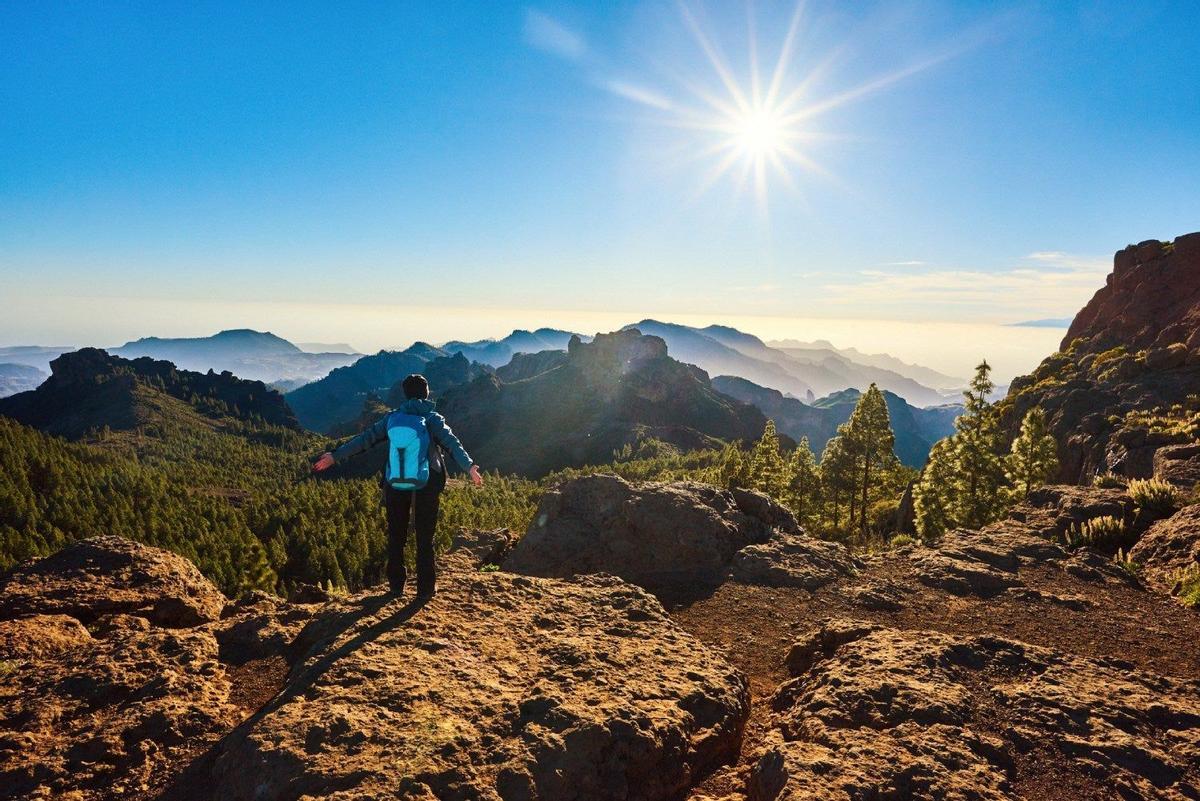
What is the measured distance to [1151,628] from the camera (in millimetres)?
9203

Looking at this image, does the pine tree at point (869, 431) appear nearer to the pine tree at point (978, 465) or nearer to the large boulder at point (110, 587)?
the pine tree at point (978, 465)

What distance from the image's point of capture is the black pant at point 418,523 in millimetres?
8320

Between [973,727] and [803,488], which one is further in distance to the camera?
[803,488]

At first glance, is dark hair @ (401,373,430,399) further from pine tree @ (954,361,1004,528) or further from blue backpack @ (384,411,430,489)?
pine tree @ (954,361,1004,528)

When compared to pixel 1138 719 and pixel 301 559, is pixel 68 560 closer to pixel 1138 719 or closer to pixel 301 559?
pixel 1138 719

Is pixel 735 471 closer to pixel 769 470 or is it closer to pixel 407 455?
pixel 769 470

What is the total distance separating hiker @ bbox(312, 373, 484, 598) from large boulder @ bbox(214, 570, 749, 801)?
61 cm

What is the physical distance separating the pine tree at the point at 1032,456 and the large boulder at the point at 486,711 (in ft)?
103

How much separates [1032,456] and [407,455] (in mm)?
34978

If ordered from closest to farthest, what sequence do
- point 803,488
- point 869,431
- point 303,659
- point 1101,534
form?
point 303,659 → point 1101,534 → point 869,431 → point 803,488

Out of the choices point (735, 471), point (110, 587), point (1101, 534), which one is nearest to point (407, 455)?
point (110, 587)

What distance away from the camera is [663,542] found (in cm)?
1316

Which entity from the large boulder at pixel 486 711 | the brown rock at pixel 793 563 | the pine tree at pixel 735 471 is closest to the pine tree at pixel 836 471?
the pine tree at pixel 735 471

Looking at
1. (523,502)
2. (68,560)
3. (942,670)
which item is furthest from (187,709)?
(523,502)
